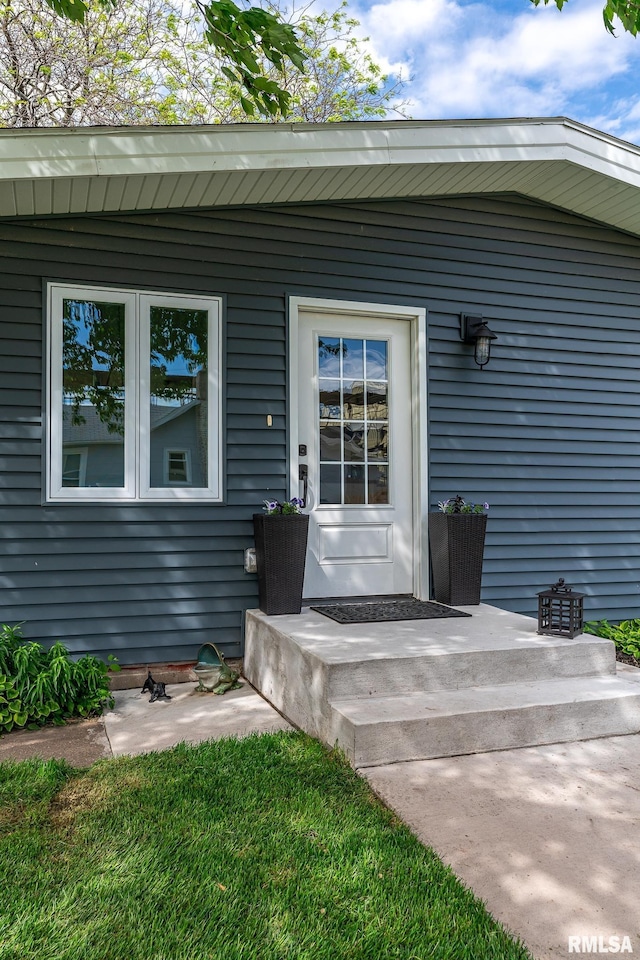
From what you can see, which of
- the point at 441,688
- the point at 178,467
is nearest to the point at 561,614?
the point at 441,688

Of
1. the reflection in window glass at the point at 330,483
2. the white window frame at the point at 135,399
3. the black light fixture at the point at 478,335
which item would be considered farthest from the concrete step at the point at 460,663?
the black light fixture at the point at 478,335

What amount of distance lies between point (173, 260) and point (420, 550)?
2381 millimetres

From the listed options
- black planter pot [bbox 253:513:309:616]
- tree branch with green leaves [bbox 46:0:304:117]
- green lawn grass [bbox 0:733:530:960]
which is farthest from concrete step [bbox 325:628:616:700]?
tree branch with green leaves [bbox 46:0:304:117]

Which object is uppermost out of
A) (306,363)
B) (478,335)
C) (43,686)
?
(478,335)

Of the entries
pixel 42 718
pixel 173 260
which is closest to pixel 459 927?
pixel 42 718

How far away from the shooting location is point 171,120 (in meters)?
10.7

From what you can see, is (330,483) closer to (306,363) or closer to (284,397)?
(284,397)

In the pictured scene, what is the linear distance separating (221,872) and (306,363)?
10.2 feet

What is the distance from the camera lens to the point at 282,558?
148 inches

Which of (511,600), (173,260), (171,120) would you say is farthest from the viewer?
(171,120)

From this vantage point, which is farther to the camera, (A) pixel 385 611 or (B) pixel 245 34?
(A) pixel 385 611

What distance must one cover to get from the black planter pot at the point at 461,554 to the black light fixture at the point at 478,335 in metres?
1.13

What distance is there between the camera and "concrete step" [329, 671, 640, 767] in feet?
8.18

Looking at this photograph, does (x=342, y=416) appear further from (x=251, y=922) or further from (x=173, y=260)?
(x=251, y=922)
